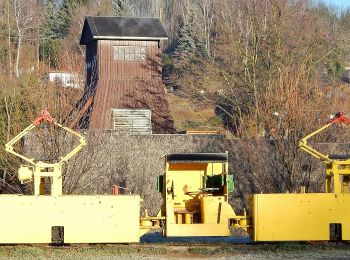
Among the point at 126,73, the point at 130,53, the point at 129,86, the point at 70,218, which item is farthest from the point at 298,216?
the point at 130,53

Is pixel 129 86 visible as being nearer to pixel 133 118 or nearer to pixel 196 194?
pixel 133 118

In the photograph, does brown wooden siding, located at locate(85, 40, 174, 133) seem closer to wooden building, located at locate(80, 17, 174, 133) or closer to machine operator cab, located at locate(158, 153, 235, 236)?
wooden building, located at locate(80, 17, 174, 133)

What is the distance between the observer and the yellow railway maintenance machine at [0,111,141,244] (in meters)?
18.2

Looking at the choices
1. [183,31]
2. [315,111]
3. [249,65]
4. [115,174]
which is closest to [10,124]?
[115,174]

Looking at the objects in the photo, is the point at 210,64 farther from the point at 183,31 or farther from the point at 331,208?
the point at 183,31

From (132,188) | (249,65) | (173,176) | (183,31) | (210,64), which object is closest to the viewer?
(173,176)

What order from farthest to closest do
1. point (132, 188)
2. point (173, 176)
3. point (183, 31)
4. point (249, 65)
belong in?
point (183, 31), point (249, 65), point (132, 188), point (173, 176)

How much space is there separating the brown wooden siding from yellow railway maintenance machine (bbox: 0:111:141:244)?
23.1 m

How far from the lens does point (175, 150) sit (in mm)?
28578

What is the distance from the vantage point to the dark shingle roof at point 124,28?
1754 inches

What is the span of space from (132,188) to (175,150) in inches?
77.8

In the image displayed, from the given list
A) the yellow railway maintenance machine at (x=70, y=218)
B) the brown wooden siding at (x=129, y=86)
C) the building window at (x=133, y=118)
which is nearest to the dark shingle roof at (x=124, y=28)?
the brown wooden siding at (x=129, y=86)

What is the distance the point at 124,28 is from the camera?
4503 centimetres

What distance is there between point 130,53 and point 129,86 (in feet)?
6.92
